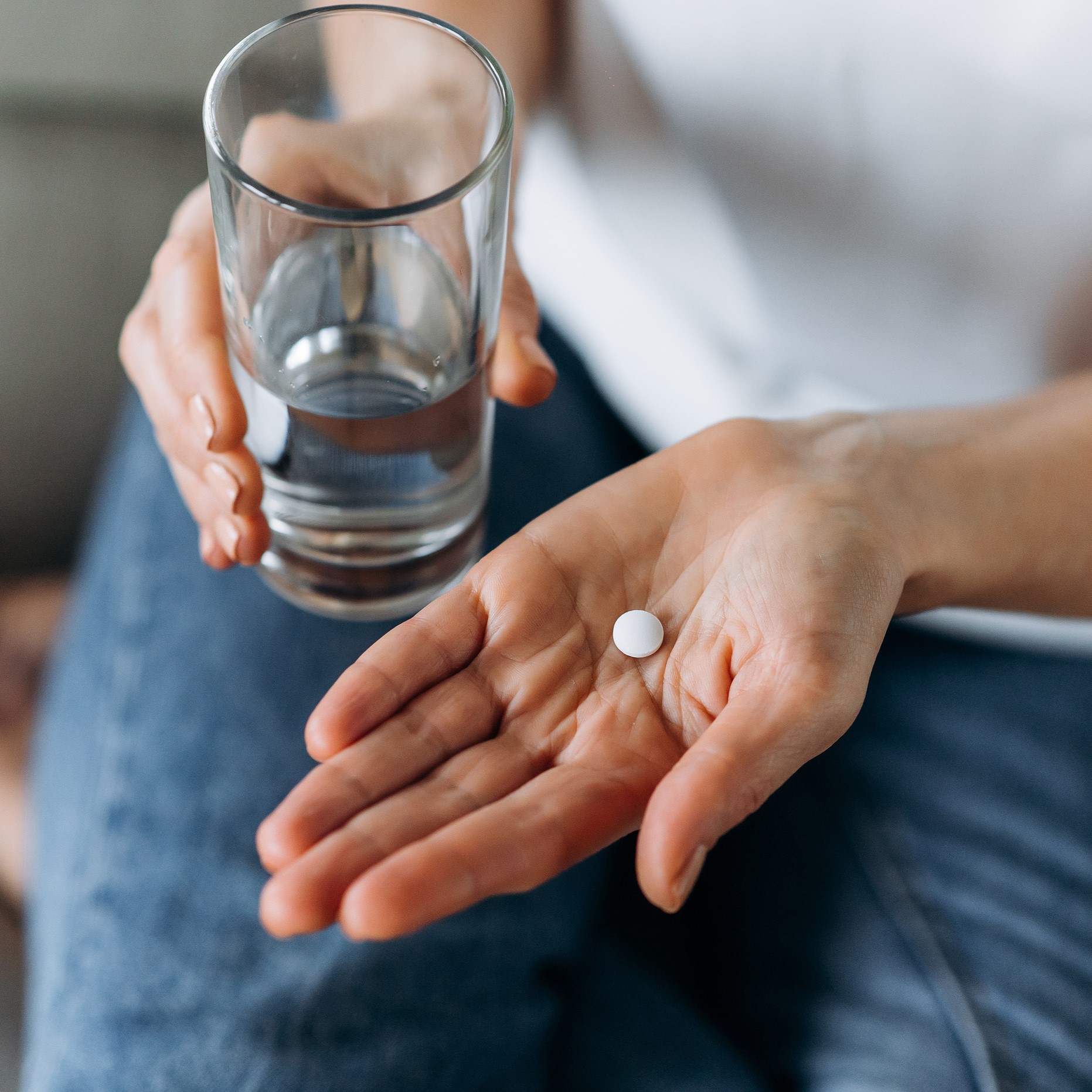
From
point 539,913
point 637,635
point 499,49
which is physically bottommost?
point 539,913

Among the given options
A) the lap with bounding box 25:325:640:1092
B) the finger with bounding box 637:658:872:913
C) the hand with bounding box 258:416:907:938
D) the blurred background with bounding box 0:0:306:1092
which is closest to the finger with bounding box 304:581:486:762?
the hand with bounding box 258:416:907:938

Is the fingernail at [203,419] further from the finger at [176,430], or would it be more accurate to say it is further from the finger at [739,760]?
the finger at [739,760]

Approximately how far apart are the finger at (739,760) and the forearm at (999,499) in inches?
6.6

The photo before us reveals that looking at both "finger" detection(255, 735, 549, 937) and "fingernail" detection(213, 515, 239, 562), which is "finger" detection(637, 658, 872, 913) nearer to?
"finger" detection(255, 735, 549, 937)

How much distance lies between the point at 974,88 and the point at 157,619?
678 millimetres

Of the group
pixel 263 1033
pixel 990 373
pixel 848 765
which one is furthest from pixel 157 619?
pixel 990 373

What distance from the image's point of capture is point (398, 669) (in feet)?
1.73

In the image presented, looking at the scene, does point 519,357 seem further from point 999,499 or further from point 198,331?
point 999,499

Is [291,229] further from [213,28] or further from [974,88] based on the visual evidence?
[213,28]

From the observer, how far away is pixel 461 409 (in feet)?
2.14

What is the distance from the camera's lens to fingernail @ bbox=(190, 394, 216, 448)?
1.99 ft

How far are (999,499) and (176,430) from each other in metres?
0.51

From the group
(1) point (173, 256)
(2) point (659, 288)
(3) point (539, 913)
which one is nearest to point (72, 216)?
(1) point (173, 256)

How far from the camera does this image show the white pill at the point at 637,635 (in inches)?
22.6
